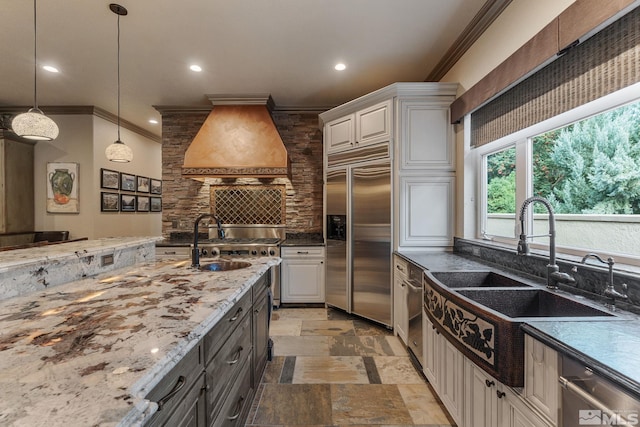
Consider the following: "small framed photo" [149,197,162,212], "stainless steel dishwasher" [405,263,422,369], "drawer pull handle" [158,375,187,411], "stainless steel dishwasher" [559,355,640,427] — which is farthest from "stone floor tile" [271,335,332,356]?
"small framed photo" [149,197,162,212]

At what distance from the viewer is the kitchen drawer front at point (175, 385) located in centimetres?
77

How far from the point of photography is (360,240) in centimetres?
324

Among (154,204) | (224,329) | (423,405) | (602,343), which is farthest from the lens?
(154,204)

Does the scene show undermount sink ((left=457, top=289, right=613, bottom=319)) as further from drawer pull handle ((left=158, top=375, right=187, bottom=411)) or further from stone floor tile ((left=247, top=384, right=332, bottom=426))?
drawer pull handle ((left=158, top=375, right=187, bottom=411))

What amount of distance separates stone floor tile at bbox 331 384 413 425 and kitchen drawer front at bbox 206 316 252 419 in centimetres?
68

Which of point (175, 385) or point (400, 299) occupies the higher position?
point (175, 385)

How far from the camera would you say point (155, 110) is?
4.50 metres

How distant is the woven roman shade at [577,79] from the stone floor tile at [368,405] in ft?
6.75

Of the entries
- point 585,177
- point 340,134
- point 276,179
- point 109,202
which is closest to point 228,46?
point 340,134

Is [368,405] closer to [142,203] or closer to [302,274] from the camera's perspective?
[302,274]

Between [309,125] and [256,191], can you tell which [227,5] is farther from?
[256,191]

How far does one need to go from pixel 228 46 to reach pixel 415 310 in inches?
115

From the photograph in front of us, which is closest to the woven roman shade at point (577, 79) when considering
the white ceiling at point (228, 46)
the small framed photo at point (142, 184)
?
the white ceiling at point (228, 46)

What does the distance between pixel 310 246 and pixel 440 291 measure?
87.8 inches
